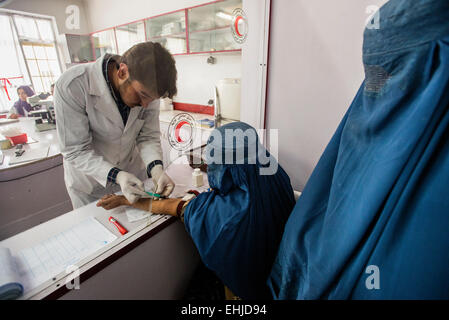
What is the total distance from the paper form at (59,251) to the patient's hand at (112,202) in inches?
3.6

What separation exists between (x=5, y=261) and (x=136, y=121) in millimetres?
695

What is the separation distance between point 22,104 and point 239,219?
0.72m

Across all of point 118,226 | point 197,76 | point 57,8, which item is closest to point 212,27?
point 197,76

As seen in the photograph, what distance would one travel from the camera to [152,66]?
0.76 meters

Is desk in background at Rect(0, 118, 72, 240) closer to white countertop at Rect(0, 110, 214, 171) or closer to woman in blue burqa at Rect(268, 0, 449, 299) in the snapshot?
white countertop at Rect(0, 110, 214, 171)

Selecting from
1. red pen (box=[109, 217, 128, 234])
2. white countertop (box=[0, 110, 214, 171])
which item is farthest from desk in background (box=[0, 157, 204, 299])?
white countertop (box=[0, 110, 214, 171])

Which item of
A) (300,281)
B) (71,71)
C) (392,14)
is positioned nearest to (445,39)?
(392,14)

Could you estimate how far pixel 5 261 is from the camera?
58cm

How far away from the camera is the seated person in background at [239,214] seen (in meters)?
0.78

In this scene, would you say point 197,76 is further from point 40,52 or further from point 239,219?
point 239,219

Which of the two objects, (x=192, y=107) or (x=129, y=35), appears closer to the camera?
(x=129, y=35)

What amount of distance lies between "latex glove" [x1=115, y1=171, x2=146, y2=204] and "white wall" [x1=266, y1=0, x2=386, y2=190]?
90cm

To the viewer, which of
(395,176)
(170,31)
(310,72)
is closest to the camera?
(395,176)

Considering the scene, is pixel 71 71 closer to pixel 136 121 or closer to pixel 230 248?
pixel 136 121
